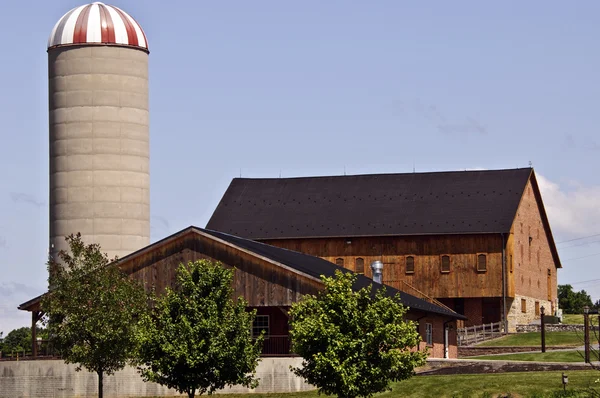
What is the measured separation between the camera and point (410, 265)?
89000mm

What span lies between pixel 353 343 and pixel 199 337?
546cm

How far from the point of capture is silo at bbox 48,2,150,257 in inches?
3233

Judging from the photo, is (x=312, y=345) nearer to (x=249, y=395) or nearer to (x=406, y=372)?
(x=406, y=372)

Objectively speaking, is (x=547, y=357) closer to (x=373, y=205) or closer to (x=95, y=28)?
(x=373, y=205)

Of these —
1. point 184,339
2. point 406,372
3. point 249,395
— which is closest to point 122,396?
point 249,395

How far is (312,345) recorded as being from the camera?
139ft

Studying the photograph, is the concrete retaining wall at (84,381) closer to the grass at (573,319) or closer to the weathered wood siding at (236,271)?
the weathered wood siding at (236,271)

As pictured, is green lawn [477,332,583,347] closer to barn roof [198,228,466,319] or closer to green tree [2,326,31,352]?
barn roof [198,228,466,319]

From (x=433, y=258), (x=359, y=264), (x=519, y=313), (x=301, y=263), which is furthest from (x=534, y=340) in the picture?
(x=301, y=263)

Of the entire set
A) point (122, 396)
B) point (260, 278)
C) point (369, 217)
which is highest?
point (369, 217)

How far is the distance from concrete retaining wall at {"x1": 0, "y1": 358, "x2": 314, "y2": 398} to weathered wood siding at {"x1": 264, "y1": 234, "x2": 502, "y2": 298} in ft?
119

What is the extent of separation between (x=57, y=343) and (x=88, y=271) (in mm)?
2917

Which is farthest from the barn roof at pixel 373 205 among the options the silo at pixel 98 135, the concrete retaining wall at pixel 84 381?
the concrete retaining wall at pixel 84 381

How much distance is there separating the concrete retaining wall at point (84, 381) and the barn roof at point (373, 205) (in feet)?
122
